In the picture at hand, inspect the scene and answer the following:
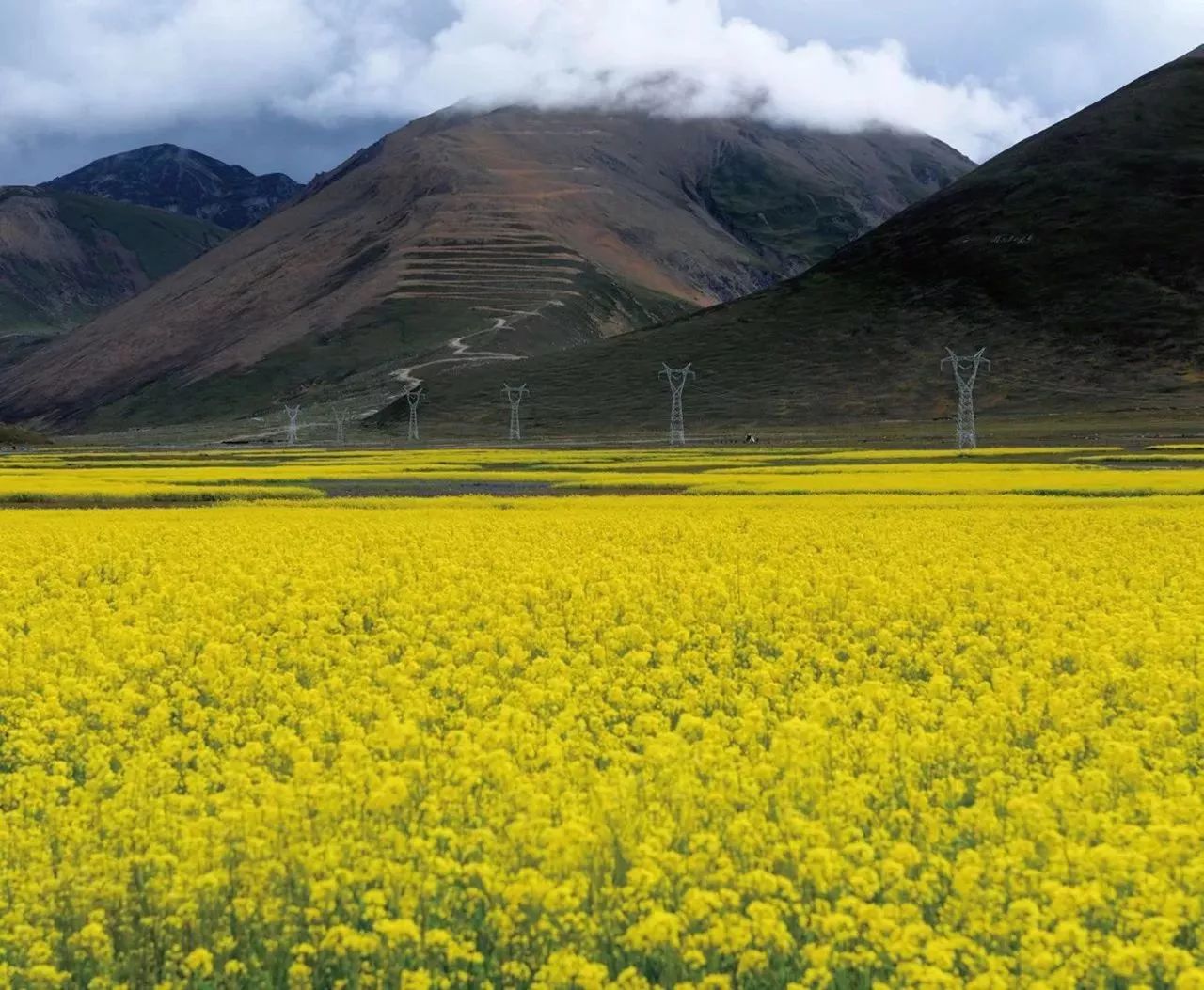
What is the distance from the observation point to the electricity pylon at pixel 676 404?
117188 mm

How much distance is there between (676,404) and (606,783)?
134 m

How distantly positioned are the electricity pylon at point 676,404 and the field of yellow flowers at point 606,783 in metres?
87.9

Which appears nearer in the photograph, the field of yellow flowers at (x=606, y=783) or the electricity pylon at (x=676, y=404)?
the field of yellow flowers at (x=606, y=783)

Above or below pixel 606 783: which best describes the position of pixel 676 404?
above

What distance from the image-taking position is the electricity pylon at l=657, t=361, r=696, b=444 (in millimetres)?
117188

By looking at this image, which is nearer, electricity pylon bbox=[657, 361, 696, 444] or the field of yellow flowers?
the field of yellow flowers

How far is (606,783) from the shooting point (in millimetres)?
9812

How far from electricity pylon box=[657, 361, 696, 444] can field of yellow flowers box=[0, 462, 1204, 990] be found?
87.9 m

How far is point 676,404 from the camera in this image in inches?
5615

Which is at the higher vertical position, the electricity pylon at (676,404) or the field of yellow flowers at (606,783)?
the electricity pylon at (676,404)

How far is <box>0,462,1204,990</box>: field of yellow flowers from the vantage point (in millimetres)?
7660

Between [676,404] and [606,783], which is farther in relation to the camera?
[676,404]

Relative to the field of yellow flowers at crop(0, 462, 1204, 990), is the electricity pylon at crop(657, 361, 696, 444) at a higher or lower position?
higher

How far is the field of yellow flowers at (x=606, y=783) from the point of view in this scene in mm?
7660
